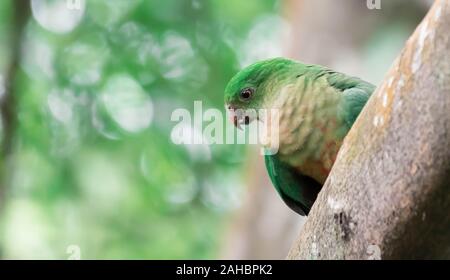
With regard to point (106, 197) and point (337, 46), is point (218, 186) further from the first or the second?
point (337, 46)

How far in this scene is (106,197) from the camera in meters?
5.27

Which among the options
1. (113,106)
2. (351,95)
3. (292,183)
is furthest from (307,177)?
(113,106)

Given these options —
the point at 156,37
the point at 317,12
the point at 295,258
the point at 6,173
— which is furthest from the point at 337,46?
the point at 295,258

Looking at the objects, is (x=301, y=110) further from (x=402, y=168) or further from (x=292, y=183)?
(x=402, y=168)

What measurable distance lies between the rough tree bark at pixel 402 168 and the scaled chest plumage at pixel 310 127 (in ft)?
2.09

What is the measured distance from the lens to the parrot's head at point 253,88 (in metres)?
2.72

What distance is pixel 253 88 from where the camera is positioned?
2.75 m

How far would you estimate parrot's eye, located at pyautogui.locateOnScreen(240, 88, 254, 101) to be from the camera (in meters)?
2.76

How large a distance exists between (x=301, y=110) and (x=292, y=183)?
0.31 m

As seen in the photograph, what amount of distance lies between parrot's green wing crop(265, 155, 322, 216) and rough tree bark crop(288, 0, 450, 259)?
2.58 ft

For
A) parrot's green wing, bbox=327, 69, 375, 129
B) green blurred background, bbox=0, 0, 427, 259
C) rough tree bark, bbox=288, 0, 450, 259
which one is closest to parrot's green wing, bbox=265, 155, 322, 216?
parrot's green wing, bbox=327, 69, 375, 129

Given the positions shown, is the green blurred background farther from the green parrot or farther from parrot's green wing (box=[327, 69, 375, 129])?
parrot's green wing (box=[327, 69, 375, 129])

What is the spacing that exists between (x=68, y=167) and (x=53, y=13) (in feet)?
3.73

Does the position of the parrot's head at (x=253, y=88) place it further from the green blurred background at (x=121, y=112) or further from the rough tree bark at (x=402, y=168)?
the green blurred background at (x=121, y=112)
